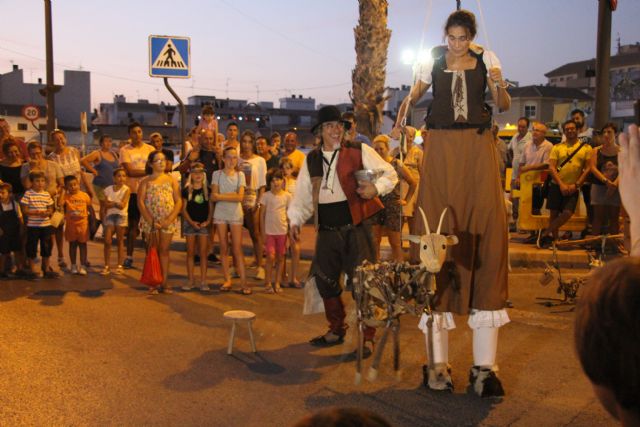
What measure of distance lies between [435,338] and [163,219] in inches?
195

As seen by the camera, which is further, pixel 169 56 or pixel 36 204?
pixel 169 56

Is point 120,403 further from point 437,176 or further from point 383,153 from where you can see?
point 383,153

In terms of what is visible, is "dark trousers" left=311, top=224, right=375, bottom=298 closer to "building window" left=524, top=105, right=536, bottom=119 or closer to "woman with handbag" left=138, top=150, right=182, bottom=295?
"woman with handbag" left=138, top=150, right=182, bottom=295

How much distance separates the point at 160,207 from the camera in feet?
30.8

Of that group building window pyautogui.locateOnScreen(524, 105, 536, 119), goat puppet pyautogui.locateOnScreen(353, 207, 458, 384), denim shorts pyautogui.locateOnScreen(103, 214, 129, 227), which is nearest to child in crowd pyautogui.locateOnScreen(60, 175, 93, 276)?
→ denim shorts pyautogui.locateOnScreen(103, 214, 129, 227)

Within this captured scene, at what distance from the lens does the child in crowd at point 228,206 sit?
9.38m

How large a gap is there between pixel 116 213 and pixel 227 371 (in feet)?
17.6

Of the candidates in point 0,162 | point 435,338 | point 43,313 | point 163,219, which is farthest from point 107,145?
point 435,338

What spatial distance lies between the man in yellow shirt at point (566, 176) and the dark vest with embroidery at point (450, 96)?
664 cm

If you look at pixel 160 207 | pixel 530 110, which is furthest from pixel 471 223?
pixel 530 110

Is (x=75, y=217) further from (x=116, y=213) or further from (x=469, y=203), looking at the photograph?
(x=469, y=203)

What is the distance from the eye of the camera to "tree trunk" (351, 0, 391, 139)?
13.9m

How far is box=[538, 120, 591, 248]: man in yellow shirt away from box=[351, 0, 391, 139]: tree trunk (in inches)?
150

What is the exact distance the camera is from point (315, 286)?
674 centimetres
